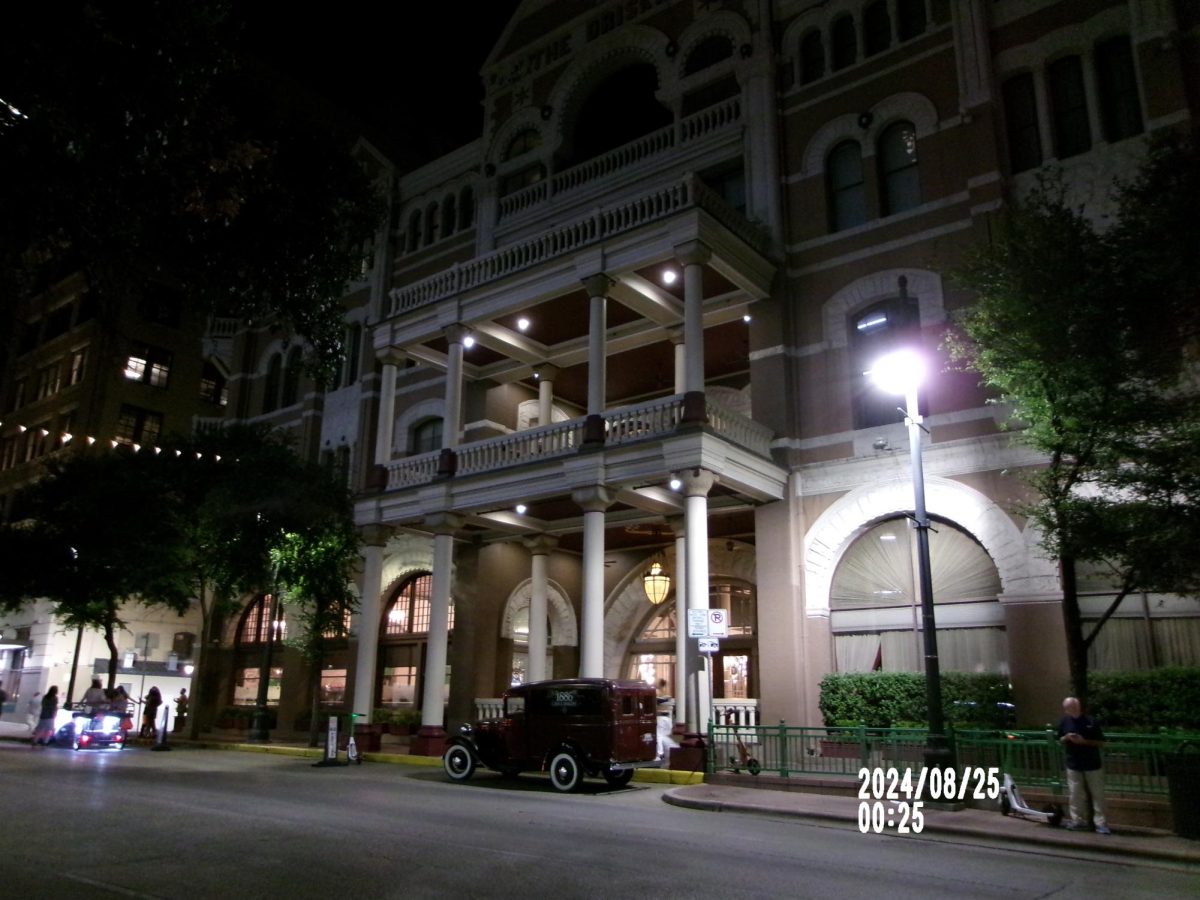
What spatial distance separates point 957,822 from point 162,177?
12.5 metres

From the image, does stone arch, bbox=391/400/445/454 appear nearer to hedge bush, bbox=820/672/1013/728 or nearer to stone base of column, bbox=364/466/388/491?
stone base of column, bbox=364/466/388/491

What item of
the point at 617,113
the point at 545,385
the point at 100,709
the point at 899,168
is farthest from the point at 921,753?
the point at 100,709

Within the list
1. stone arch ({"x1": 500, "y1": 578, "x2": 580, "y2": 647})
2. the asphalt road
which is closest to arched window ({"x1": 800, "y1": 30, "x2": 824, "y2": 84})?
stone arch ({"x1": 500, "y1": 578, "x2": 580, "y2": 647})

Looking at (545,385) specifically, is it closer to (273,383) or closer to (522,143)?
(522,143)

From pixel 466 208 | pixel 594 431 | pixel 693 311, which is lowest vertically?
pixel 594 431

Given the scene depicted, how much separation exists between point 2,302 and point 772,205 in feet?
59.3

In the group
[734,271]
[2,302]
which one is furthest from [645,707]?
[2,302]

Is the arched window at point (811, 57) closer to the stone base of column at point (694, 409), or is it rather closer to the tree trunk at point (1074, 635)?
the stone base of column at point (694, 409)

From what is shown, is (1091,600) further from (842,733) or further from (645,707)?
(645,707)

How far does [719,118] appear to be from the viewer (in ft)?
83.4

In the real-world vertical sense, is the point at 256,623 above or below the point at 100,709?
above

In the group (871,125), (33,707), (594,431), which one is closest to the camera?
(594,431)

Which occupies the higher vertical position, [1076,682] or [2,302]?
[2,302]

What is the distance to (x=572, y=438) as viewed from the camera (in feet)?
72.8
